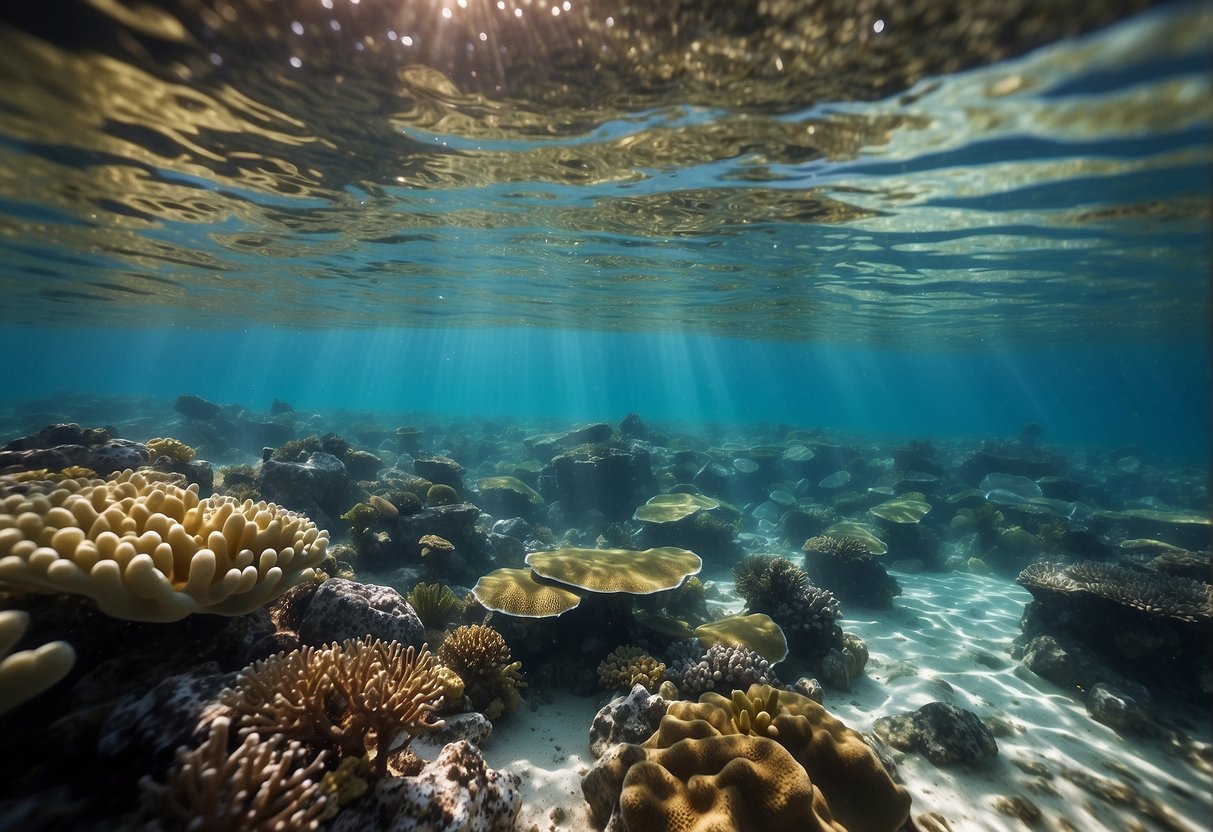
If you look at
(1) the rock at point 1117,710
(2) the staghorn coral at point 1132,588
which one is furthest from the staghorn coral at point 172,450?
(2) the staghorn coral at point 1132,588

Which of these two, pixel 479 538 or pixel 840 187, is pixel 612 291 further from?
pixel 479 538

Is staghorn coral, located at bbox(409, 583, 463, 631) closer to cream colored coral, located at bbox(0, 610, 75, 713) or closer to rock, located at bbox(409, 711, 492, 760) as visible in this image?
rock, located at bbox(409, 711, 492, 760)

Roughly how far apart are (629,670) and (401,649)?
10.2ft

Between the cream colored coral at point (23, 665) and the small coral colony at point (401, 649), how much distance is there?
0.04 feet

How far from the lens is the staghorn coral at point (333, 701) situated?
319 centimetres

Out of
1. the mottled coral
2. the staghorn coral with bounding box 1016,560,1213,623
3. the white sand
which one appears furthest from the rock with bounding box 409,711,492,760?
the staghorn coral with bounding box 1016,560,1213,623

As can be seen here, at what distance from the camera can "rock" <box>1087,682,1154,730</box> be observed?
6996mm

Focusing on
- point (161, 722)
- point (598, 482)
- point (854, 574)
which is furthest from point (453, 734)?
point (598, 482)

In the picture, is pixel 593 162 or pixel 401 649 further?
pixel 593 162

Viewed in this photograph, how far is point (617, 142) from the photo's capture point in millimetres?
9609

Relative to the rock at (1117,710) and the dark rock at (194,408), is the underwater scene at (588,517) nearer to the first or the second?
the rock at (1117,710)

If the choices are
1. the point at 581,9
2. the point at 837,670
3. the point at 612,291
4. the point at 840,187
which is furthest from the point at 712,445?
the point at 581,9

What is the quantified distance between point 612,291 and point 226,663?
78.3 ft

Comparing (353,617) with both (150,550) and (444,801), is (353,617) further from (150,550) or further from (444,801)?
(444,801)
